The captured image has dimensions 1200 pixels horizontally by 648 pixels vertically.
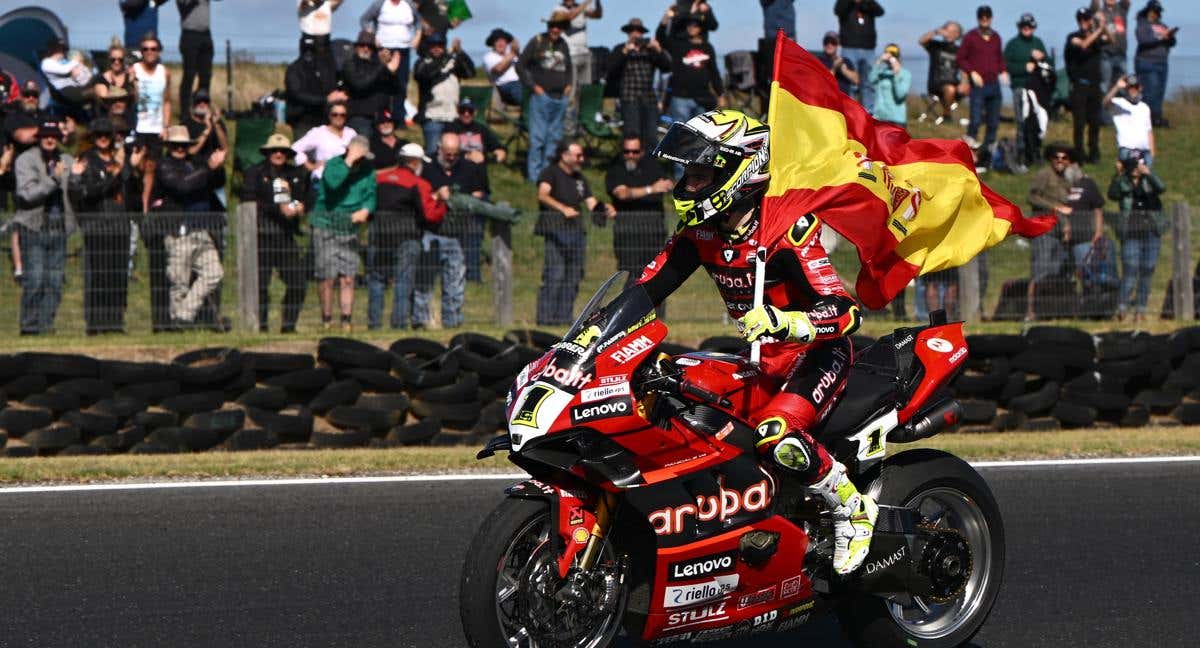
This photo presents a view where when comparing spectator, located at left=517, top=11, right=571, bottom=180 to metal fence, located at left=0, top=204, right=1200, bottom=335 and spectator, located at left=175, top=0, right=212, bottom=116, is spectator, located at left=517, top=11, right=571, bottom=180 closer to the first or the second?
spectator, located at left=175, top=0, right=212, bottom=116

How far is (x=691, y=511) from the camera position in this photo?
17.8ft

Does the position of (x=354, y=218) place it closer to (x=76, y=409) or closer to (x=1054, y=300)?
(x=76, y=409)

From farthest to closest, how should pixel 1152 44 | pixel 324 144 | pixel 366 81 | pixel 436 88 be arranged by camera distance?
pixel 1152 44 < pixel 436 88 < pixel 366 81 < pixel 324 144

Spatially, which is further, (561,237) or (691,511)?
(561,237)

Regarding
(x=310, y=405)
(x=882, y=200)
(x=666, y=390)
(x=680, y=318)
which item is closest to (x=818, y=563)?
(x=666, y=390)

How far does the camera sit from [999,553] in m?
6.28

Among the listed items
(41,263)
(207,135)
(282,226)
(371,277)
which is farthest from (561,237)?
(41,263)

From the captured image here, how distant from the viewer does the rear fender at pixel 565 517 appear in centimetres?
521

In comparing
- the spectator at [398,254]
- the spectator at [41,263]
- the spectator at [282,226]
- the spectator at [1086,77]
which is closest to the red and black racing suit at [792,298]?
→ the spectator at [398,254]

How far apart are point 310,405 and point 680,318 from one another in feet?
11.6

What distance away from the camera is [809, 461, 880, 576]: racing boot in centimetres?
575

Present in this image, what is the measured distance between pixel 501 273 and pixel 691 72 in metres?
5.35

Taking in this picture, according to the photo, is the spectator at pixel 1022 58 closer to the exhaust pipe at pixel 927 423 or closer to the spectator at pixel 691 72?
the spectator at pixel 691 72

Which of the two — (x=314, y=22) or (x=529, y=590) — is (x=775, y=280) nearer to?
(x=529, y=590)
